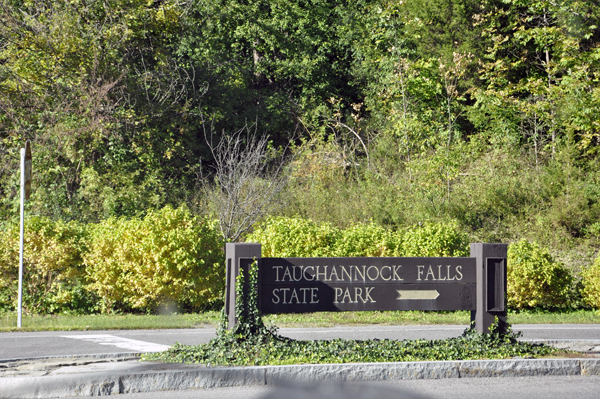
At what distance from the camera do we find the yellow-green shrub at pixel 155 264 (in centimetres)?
1373

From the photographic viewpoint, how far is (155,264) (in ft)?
45.0

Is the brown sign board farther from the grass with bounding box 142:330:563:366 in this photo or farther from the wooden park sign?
the grass with bounding box 142:330:563:366

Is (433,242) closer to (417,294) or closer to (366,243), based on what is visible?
(366,243)

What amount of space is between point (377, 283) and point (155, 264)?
7415 mm

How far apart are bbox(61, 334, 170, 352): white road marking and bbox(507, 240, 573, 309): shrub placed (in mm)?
8837

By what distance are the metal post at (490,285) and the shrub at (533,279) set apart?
6734mm

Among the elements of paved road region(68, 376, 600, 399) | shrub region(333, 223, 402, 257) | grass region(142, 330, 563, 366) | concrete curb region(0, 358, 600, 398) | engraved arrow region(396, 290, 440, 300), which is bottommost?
paved road region(68, 376, 600, 399)

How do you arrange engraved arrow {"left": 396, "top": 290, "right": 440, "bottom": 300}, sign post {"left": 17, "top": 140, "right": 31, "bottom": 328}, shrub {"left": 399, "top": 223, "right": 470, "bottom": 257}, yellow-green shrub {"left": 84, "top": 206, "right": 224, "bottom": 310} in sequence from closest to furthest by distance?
engraved arrow {"left": 396, "top": 290, "right": 440, "bottom": 300} → sign post {"left": 17, "top": 140, "right": 31, "bottom": 328} → yellow-green shrub {"left": 84, "top": 206, "right": 224, "bottom": 310} → shrub {"left": 399, "top": 223, "right": 470, "bottom": 257}

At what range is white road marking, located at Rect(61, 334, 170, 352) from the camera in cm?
884

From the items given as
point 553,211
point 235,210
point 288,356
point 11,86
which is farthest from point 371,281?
point 11,86

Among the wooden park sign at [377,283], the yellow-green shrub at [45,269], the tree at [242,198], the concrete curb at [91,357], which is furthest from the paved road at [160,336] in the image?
the tree at [242,198]

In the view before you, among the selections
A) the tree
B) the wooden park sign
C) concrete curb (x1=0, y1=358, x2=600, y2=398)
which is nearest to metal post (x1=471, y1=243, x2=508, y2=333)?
the wooden park sign

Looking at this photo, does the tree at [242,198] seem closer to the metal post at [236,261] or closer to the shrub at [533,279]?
the shrub at [533,279]

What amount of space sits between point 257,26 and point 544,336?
2124cm
